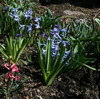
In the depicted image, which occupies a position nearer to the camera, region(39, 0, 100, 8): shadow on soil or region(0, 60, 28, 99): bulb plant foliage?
region(0, 60, 28, 99): bulb plant foliage

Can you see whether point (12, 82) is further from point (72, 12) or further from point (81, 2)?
point (81, 2)

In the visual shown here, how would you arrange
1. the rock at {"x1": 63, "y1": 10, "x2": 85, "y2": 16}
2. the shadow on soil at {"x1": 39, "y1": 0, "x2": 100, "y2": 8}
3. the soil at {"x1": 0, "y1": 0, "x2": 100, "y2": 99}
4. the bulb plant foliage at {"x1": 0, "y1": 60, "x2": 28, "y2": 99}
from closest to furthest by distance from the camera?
the bulb plant foliage at {"x1": 0, "y1": 60, "x2": 28, "y2": 99}, the soil at {"x1": 0, "y1": 0, "x2": 100, "y2": 99}, the rock at {"x1": 63, "y1": 10, "x2": 85, "y2": 16}, the shadow on soil at {"x1": 39, "y1": 0, "x2": 100, "y2": 8}

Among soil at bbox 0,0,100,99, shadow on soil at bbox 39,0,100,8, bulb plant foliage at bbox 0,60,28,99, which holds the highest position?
bulb plant foliage at bbox 0,60,28,99

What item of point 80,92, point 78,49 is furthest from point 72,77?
point 78,49

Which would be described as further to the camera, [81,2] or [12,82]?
[81,2]

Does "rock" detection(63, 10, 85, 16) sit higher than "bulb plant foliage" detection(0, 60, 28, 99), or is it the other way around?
"bulb plant foliage" detection(0, 60, 28, 99)

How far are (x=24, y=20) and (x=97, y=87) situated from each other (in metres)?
1.60

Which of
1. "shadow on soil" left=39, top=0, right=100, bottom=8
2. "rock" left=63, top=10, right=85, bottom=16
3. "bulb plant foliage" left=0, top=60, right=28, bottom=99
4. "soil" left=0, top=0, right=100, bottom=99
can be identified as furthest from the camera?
"shadow on soil" left=39, top=0, right=100, bottom=8

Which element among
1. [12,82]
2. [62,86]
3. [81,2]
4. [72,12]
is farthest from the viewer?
[81,2]

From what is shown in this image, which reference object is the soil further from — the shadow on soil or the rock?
the shadow on soil

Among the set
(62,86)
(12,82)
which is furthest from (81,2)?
(12,82)

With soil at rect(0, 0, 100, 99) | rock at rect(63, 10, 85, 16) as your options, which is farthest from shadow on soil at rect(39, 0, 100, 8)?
soil at rect(0, 0, 100, 99)

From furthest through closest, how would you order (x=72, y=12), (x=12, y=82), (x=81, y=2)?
(x=81, y=2)
(x=72, y=12)
(x=12, y=82)

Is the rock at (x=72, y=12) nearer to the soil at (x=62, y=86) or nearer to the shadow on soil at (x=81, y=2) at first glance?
the shadow on soil at (x=81, y=2)
